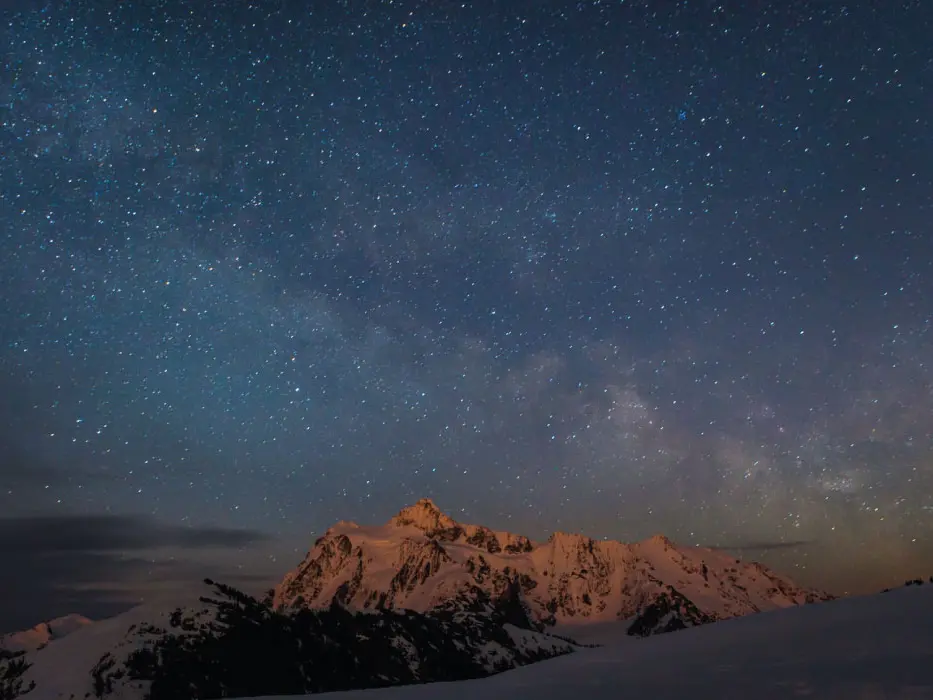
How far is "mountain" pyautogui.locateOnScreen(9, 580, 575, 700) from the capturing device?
18688mm

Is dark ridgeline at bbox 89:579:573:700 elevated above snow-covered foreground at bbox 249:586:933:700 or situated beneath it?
situated beneath

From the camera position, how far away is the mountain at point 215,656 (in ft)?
61.3

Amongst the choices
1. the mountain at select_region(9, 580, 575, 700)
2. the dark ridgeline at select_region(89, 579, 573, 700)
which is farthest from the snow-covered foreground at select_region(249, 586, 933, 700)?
the dark ridgeline at select_region(89, 579, 573, 700)

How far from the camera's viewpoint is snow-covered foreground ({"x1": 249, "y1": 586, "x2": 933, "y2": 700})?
454 cm

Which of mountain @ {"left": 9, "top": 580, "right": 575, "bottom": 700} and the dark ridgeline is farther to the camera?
the dark ridgeline

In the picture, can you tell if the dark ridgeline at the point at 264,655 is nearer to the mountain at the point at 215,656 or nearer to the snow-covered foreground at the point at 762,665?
the mountain at the point at 215,656

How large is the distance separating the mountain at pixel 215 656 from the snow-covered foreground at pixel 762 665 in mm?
16527

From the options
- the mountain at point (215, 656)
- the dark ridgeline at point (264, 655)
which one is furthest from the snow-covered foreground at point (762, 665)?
the dark ridgeline at point (264, 655)

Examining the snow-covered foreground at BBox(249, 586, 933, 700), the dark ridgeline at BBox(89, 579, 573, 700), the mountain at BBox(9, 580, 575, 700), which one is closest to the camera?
the snow-covered foreground at BBox(249, 586, 933, 700)

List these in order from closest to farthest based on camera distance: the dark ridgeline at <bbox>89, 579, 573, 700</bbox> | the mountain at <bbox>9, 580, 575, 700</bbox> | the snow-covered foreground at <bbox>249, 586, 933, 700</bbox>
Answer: the snow-covered foreground at <bbox>249, 586, 933, 700</bbox> < the mountain at <bbox>9, 580, 575, 700</bbox> < the dark ridgeline at <bbox>89, 579, 573, 700</bbox>

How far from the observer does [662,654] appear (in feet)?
22.4

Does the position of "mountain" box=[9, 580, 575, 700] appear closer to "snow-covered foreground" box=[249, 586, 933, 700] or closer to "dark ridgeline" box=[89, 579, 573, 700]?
"dark ridgeline" box=[89, 579, 573, 700]

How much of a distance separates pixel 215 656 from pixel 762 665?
21.2 meters

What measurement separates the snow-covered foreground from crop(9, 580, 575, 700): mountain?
54.2 feet
